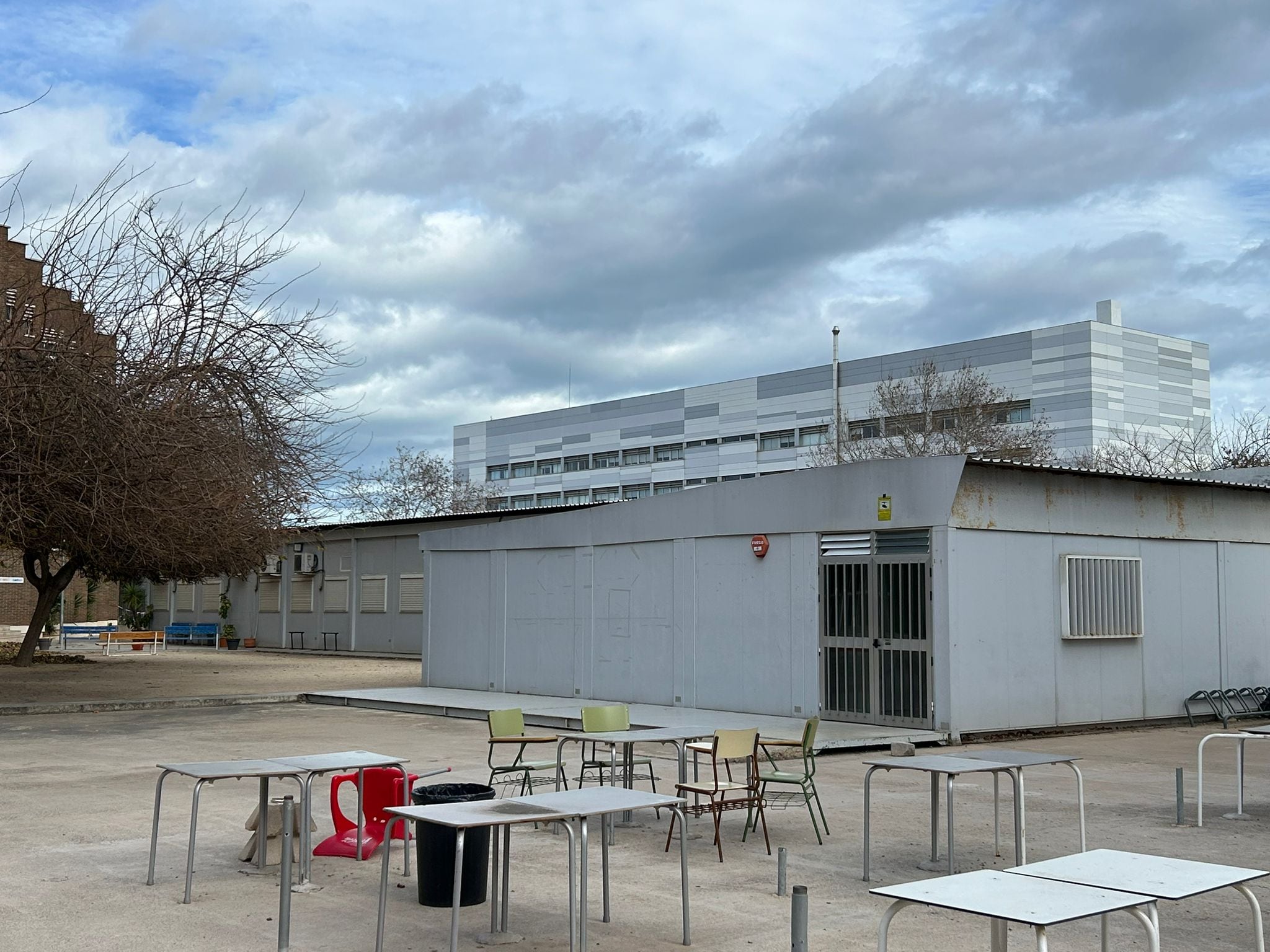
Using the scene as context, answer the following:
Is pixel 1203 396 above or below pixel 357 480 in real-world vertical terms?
above

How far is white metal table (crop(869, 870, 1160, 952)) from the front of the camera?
3840 millimetres

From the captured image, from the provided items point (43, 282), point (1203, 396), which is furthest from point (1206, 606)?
point (1203, 396)

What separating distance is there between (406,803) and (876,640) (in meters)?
8.69

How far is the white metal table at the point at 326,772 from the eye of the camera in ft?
23.6

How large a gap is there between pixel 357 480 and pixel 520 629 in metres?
3.73

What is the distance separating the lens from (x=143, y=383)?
1540 cm

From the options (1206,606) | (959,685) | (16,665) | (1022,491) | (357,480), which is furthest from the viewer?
(16,665)

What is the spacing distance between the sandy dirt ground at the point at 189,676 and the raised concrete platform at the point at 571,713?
2.47 m

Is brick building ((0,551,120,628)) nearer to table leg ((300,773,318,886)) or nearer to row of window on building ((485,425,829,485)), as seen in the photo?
row of window on building ((485,425,829,485))

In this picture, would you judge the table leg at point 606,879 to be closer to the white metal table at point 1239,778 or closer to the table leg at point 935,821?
the table leg at point 935,821

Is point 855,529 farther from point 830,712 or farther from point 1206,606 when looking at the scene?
point 1206,606

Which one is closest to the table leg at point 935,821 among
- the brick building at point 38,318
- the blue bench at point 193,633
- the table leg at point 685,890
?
the table leg at point 685,890

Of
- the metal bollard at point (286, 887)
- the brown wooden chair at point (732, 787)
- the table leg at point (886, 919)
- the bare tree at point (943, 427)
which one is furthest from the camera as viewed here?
the bare tree at point (943, 427)

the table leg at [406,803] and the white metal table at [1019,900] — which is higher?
the white metal table at [1019,900]
